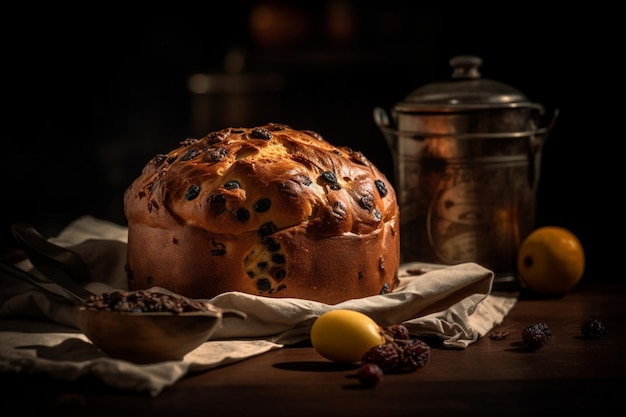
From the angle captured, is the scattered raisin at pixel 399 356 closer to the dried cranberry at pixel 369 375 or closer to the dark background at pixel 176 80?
the dried cranberry at pixel 369 375

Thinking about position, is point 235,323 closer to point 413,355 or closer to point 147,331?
point 147,331

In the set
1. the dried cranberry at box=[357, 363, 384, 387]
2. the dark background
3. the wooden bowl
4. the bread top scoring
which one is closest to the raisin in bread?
the bread top scoring

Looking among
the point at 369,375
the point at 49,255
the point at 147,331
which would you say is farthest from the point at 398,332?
the point at 49,255

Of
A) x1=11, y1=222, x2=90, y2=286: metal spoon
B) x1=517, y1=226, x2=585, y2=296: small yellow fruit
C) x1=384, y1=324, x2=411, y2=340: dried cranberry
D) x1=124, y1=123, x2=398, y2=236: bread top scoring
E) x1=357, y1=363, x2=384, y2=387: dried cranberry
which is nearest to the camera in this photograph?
x1=357, y1=363, x2=384, y2=387: dried cranberry

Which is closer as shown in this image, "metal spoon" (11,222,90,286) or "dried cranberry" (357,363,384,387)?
"dried cranberry" (357,363,384,387)

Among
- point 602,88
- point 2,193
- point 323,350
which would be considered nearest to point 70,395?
A: point 323,350

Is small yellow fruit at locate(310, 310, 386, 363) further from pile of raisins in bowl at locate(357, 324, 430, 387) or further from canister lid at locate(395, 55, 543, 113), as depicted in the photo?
canister lid at locate(395, 55, 543, 113)

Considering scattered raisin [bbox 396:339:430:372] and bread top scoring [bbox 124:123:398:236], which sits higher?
bread top scoring [bbox 124:123:398:236]

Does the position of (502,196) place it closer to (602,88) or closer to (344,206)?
(344,206)
